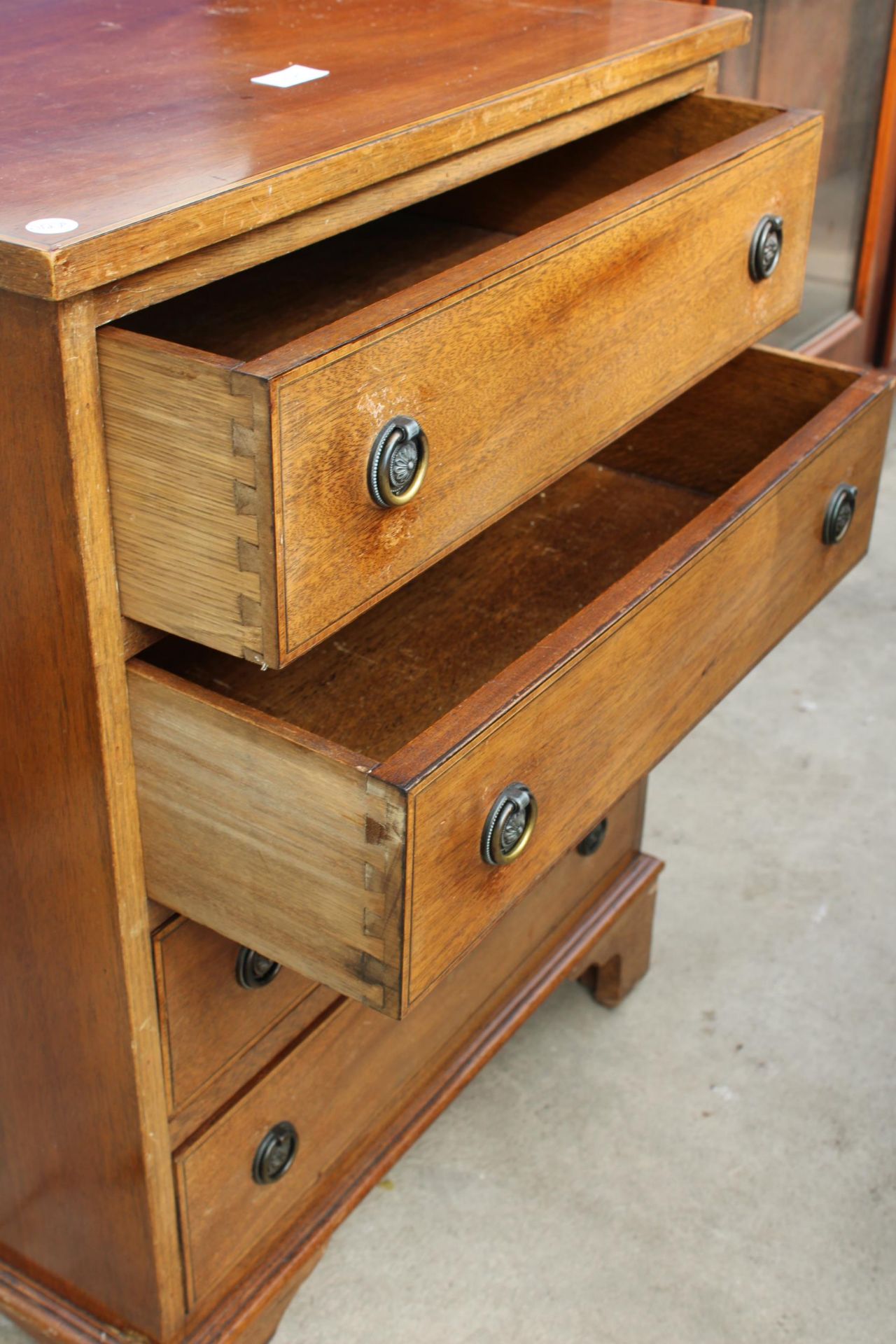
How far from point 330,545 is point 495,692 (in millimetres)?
112

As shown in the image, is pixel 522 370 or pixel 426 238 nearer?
pixel 522 370

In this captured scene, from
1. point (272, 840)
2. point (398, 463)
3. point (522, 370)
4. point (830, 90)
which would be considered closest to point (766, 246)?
point (522, 370)

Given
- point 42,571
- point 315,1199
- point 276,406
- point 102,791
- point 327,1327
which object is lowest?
point 327,1327

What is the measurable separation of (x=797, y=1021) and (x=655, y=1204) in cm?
26

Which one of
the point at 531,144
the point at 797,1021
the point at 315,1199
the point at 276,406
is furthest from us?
the point at 797,1021

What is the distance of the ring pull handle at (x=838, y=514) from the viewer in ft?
3.42

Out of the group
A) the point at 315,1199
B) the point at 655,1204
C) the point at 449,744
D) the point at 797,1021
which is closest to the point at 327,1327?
the point at 315,1199

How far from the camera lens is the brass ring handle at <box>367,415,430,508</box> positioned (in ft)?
2.22

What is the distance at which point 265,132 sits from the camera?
732 millimetres

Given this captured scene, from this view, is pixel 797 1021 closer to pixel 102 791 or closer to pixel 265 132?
pixel 102 791

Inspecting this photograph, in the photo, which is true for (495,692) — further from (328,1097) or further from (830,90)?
(830,90)

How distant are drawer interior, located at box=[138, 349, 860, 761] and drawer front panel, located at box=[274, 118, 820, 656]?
0.48 ft

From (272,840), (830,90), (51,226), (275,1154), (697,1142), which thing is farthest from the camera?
(830,90)

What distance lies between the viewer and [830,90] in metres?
2.10
